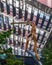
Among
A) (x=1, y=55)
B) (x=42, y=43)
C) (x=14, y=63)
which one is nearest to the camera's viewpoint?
(x=14, y=63)

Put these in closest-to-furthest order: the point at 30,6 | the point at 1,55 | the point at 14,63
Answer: the point at 14,63
the point at 1,55
the point at 30,6

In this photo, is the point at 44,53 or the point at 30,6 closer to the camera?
the point at 44,53

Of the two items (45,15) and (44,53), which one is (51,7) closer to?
(45,15)

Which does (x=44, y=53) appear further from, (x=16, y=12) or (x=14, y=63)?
(x=16, y=12)

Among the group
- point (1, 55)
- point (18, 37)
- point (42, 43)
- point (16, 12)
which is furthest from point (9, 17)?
point (1, 55)

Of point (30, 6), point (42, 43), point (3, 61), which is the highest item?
point (30, 6)

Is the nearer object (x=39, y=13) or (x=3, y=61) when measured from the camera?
(x=3, y=61)

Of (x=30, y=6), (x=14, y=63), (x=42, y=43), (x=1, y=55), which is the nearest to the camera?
(x=14, y=63)

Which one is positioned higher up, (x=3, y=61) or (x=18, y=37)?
(x=3, y=61)

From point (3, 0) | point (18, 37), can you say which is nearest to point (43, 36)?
point (18, 37)
